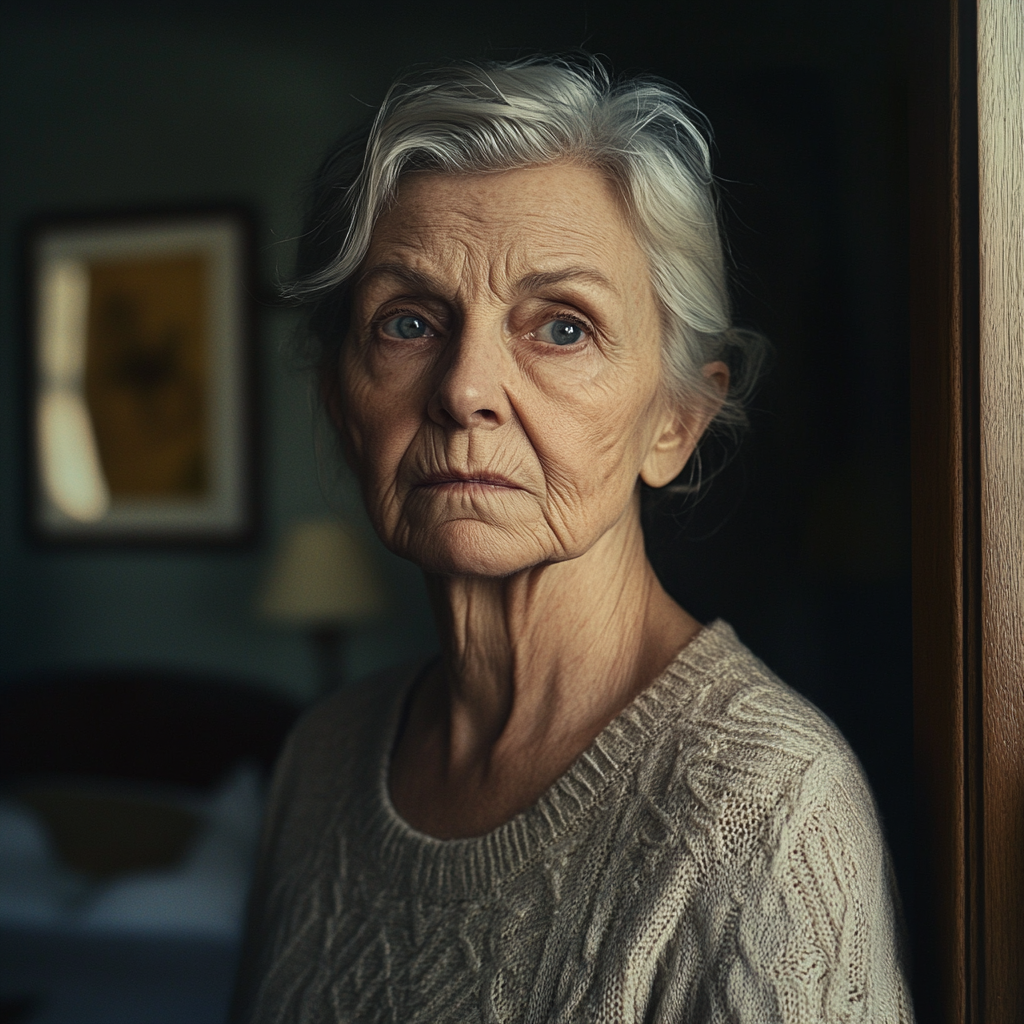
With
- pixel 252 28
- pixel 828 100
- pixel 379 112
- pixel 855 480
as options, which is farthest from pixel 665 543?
pixel 252 28

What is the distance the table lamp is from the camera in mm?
2910

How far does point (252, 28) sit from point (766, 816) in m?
3.24

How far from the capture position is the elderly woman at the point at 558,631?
2.28ft

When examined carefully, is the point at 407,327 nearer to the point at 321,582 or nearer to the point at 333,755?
the point at 333,755

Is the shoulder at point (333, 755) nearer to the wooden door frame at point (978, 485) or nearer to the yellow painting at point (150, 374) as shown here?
the wooden door frame at point (978, 485)

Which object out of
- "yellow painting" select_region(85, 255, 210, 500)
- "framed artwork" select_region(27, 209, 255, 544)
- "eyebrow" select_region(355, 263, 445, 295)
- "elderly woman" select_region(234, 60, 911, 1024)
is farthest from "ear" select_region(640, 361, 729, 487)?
"yellow painting" select_region(85, 255, 210, 500)

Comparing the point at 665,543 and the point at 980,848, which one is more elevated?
the point at 665,543

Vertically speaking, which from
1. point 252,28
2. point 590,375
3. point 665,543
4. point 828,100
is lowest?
point 665,543

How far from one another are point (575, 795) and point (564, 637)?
150 mm

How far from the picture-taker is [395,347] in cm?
85

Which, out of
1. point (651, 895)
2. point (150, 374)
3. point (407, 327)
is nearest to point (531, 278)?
point (407, 327)

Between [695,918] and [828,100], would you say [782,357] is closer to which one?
[828,100]

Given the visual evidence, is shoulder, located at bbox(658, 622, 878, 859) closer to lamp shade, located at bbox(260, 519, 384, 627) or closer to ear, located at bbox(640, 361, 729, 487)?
ear, located at bbox(640, 361, 729, 487)

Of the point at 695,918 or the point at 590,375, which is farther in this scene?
the point at 590,375
